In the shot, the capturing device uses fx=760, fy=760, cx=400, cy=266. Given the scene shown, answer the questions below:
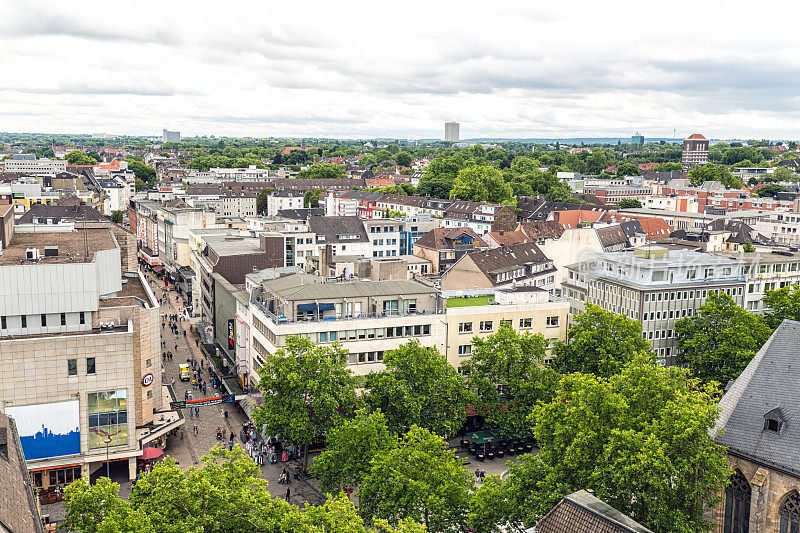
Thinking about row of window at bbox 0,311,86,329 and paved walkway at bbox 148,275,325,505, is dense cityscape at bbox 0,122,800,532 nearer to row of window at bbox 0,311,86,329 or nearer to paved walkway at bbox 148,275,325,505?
row of window at bbox 0,311,86,329

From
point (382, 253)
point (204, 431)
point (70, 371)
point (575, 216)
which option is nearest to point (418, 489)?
Answer: point (70, 371)

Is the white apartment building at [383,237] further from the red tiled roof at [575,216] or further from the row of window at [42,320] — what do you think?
the row of window at [42,320]

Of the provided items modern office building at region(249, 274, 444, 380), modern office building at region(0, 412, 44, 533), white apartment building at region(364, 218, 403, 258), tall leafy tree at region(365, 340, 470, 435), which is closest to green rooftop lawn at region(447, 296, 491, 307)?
modern office building at region(249, 274, 444, 380)

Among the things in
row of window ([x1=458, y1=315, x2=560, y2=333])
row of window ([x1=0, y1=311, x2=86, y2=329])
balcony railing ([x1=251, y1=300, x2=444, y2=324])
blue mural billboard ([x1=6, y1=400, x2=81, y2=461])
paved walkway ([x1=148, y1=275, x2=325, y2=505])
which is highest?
row of window ([x1=0, y1=311, x2=86, y2=329])

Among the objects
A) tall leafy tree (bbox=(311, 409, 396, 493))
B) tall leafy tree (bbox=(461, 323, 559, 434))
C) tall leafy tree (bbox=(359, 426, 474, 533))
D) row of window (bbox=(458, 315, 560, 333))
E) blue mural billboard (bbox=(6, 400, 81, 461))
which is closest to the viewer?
tall leafy tree (bbox=(359, 426, 474, 533))

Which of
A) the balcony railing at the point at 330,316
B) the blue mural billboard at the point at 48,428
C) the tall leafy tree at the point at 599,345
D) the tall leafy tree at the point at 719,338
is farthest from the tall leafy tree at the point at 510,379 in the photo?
the blue mural billboard at the point at 48,428

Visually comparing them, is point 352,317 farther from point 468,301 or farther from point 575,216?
point 575,216

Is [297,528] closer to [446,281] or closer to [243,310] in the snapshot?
[243,310]
